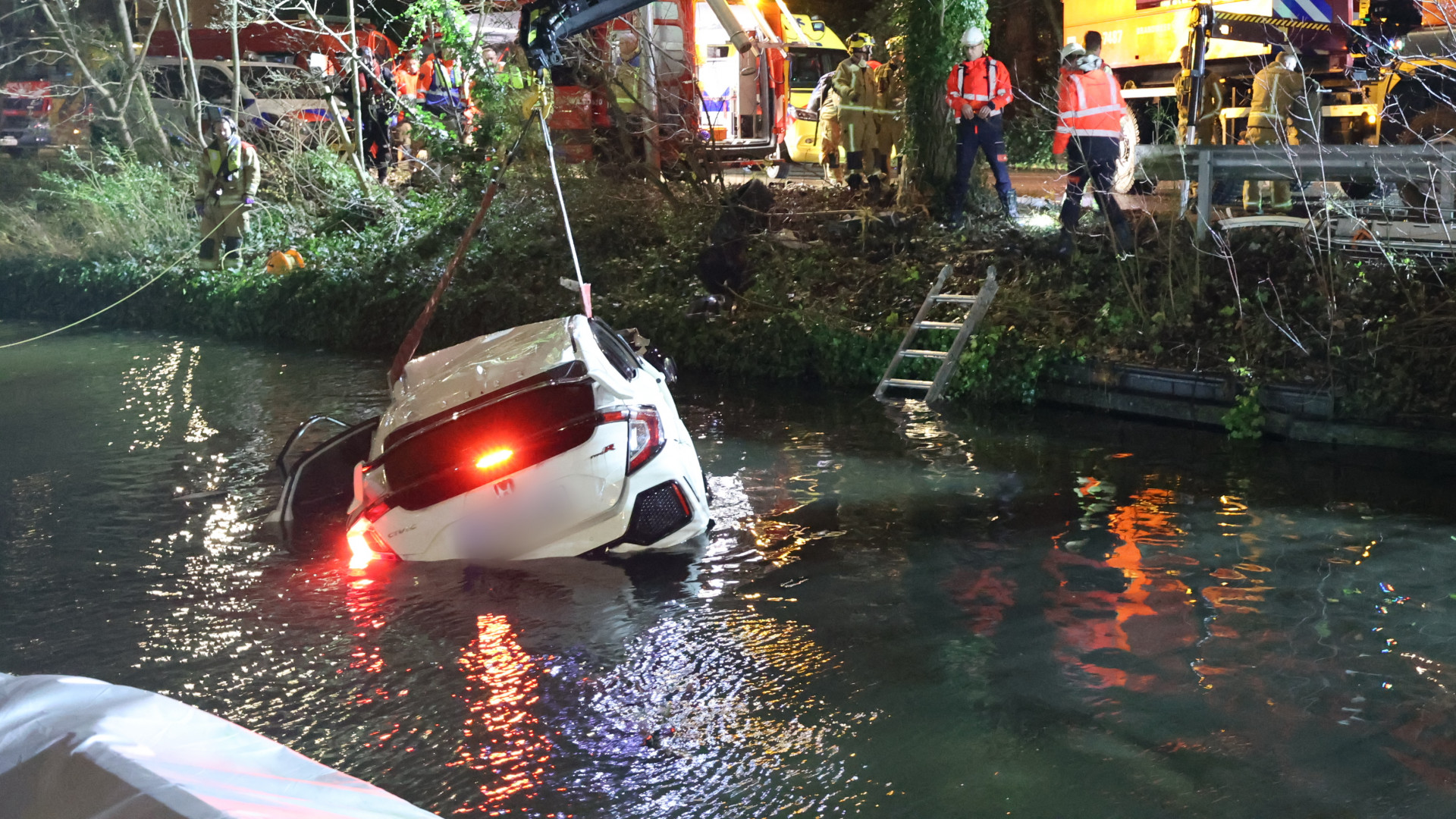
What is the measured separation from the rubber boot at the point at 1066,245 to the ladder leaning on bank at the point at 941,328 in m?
0.81

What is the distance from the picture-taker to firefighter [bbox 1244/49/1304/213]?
Answer: 12.7 metres

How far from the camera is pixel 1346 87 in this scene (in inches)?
626

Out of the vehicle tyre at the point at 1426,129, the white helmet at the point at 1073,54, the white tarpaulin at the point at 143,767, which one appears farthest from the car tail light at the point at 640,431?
the vehicle tyre at the point at 1426,129

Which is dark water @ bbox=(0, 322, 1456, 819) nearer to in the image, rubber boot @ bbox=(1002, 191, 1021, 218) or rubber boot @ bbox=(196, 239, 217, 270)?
rubber boot @ bbox=(1002, 191, 1021, 218)

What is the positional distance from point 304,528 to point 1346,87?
1366 centimetres

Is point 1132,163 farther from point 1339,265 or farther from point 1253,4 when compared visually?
point 1253,4

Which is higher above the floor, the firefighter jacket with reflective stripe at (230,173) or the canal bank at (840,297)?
the firefighter jacket with reflective stripe at (230,173)

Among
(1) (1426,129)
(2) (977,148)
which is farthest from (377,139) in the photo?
(1) (1426,129)

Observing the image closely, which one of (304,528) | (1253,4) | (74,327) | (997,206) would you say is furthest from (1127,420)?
(74,327)

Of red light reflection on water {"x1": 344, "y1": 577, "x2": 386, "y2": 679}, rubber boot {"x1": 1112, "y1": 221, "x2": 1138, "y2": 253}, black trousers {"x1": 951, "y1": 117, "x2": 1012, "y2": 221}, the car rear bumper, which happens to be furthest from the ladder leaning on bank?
red light reflection on water {"x1": 344, "y1": 577, "x2": 386, "y2": 679}

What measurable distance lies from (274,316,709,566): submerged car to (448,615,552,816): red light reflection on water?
55 cm

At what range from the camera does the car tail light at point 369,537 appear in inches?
263

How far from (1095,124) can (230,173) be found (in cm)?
1192

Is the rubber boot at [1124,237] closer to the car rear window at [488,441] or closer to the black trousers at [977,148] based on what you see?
the black trousers at [977,148]
